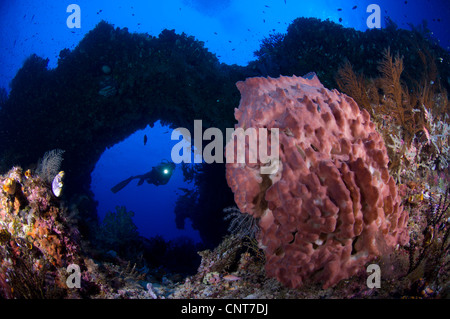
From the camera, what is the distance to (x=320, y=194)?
6.79 ft

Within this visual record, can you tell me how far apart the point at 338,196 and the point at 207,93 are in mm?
6666

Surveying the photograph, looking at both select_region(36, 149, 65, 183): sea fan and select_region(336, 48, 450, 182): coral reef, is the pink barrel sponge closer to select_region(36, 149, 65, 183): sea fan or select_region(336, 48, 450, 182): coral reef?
select_region(336, 48, 450, 182): coral reef

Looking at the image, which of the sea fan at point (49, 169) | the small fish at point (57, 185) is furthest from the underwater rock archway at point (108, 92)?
the small fish at point (57, 185)

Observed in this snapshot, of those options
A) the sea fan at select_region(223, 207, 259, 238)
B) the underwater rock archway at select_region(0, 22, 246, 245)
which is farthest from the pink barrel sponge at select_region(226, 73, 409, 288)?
the underwater rock archway at select_region(0, 22, 246, 245)

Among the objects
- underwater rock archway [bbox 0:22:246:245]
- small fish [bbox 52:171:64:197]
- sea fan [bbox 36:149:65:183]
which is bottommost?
small fish [bbox 52:171:64:197]

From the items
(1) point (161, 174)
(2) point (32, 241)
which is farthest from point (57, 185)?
(1) point (161, 174)

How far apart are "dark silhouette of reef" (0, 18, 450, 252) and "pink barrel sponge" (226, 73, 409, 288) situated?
508 centimetres

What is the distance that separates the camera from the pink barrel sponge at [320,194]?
210 centimetres

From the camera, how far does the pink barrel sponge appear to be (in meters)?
2.10

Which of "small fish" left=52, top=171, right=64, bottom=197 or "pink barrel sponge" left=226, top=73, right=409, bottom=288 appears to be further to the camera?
"small fish" left=52, top=171, right=64, bottom=197

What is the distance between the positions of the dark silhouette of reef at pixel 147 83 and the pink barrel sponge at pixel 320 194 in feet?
16.7

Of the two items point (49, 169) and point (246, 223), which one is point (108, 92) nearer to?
point (49, 169)

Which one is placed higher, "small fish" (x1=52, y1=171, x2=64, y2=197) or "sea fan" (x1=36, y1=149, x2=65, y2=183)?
"sea fan" (x1=36, y1=149, x2=65, y2=183)
